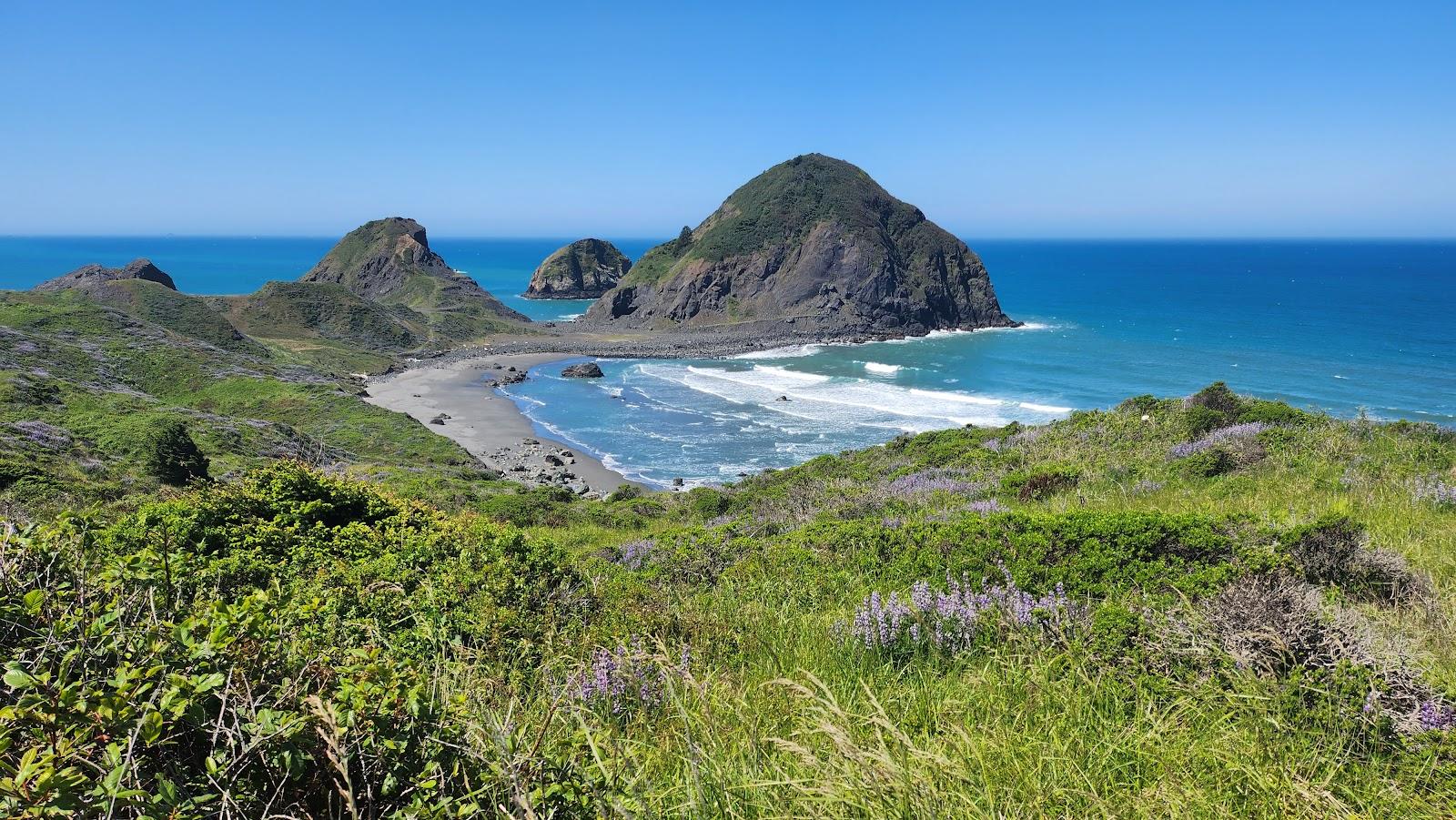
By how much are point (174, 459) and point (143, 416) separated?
368 inches

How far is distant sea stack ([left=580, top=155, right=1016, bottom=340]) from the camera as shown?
10281 centimetres

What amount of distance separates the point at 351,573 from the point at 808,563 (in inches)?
156

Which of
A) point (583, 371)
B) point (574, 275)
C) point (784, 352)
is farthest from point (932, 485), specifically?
point (574, 275)

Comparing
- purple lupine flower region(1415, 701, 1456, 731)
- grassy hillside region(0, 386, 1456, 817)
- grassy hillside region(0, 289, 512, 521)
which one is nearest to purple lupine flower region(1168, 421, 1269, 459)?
grassy hillside region(0, 386, 1456, 817)

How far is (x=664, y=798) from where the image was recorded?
2.41m

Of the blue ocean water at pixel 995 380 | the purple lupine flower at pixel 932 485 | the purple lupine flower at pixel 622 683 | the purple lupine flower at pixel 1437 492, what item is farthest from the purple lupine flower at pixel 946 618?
the blue ocean water at pixel 995 380

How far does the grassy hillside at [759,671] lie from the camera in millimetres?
1946

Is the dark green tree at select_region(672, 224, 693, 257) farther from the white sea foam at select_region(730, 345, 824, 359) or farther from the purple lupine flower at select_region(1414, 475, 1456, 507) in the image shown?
the purple lupine flower at select_region(1414, 475, 1456, 507)

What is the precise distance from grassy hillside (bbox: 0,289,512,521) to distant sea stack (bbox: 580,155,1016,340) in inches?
2351

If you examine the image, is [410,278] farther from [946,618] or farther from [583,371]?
[946,618]

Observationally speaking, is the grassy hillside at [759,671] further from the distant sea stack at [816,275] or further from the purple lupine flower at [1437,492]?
the distant sea stack at [816,275]

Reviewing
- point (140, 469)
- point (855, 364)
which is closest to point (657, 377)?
point (855, 364)

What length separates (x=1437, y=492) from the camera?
7254 millimetres

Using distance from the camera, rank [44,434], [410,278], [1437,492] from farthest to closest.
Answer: [410,278], [44,434], [1437,492]
